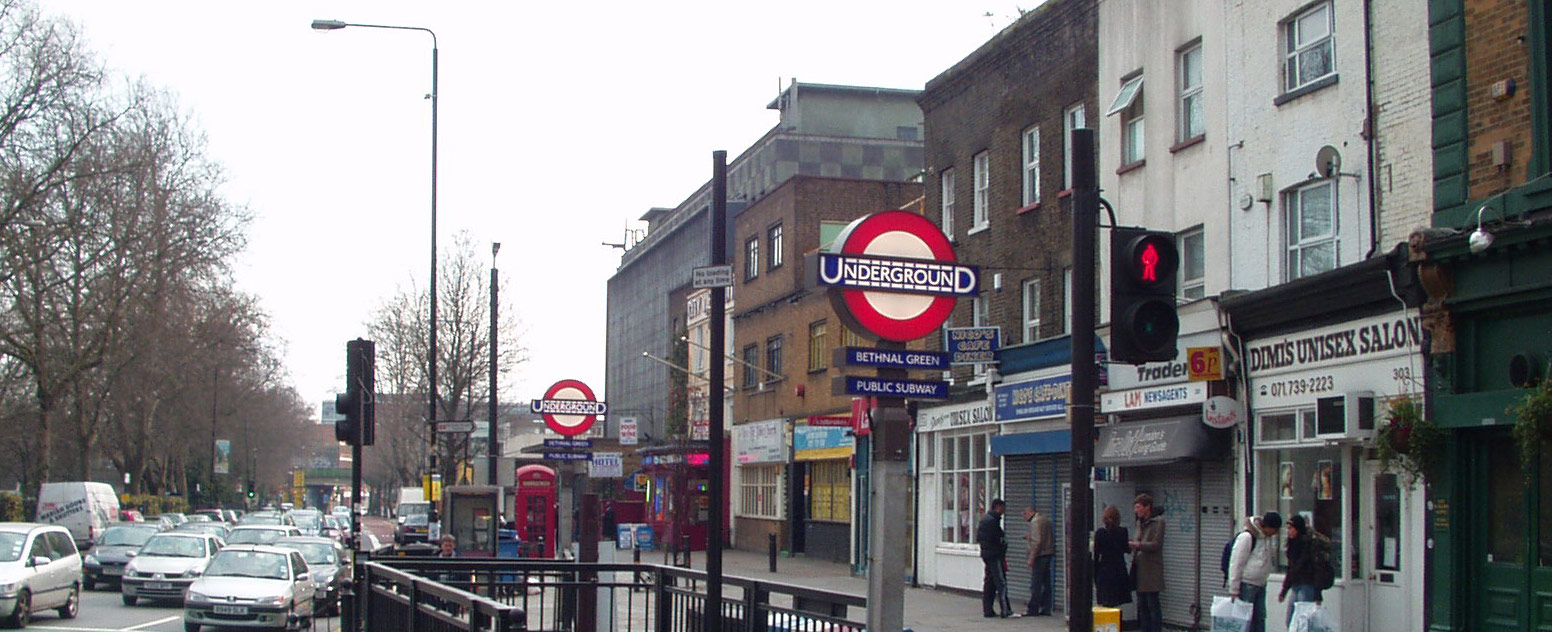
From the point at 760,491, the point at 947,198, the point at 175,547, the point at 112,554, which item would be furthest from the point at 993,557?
the point at 760,491

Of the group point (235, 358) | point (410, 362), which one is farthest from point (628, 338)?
point (235, 358)

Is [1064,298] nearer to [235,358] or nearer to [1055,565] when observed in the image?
[1055,565]

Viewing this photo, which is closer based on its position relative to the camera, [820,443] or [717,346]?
[717,346]

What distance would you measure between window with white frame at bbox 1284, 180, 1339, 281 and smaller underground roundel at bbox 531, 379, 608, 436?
10064mm

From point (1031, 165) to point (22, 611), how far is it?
1786cm

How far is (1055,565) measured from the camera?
83.4ft

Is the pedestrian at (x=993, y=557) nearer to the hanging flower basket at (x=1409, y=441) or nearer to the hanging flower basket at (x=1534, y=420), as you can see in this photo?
the hanging flower basket at (x=1409, y=441)

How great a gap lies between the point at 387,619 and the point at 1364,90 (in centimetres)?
1289

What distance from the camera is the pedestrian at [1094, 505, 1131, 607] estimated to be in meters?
19.2

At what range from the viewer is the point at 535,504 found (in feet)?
117

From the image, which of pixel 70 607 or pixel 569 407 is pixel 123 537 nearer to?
pixel 70 607

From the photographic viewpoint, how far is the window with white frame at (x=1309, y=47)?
62.1 ft

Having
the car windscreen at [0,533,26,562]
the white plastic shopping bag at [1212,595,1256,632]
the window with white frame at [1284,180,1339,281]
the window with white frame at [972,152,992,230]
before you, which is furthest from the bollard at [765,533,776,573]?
the white plastic shopping bag at [1212,595,1256,632]

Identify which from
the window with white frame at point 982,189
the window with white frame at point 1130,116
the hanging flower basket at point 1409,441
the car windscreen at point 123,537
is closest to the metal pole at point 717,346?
the hanging flower basket at point 1409,441
